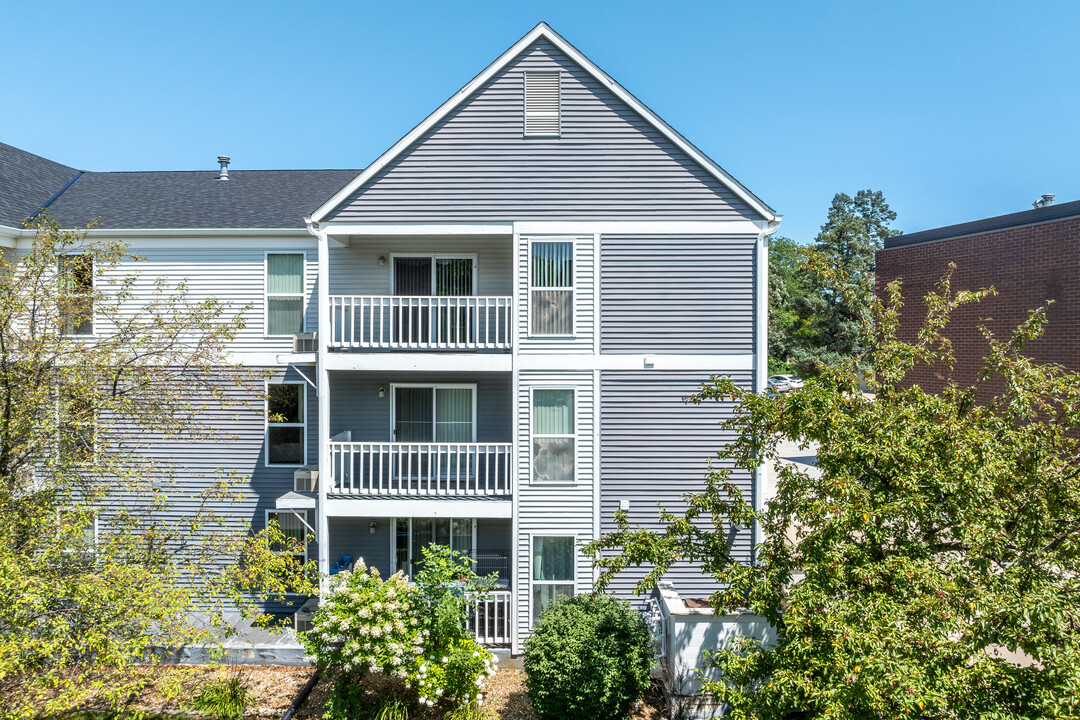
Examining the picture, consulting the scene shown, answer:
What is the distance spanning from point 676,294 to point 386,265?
631 centimetres

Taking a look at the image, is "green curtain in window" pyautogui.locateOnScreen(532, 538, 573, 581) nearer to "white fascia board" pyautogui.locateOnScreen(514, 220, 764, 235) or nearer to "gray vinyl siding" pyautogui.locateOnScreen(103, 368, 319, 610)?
"gray vinyl siding" pyautogui.locateOnScreen(103, 368, 319, 610)

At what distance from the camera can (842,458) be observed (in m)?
6.19

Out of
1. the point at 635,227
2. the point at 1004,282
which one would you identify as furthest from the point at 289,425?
the point at 1004,282

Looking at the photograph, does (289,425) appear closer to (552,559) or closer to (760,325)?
(552,559)

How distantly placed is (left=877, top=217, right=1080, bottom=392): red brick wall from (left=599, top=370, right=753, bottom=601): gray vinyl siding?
283 inches

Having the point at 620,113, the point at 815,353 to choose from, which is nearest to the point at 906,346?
the point at 620,113

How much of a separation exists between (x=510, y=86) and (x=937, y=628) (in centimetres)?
1082

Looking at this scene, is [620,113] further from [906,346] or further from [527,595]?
[527,595]

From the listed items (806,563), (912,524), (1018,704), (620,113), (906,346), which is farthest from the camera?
(620,113)

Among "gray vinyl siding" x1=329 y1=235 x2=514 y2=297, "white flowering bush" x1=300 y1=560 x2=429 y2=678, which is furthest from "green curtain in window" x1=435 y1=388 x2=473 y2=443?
"white flowering bush" x1=300 y1=560 x2=429 y2=678

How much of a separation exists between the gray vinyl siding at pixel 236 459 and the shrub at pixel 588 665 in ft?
20.8

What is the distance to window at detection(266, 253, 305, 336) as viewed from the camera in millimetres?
12562

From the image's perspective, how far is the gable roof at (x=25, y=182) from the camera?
1277 centimetres

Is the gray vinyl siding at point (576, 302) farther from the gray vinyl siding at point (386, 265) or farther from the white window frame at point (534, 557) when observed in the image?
the white window frame at point (534, 557)
